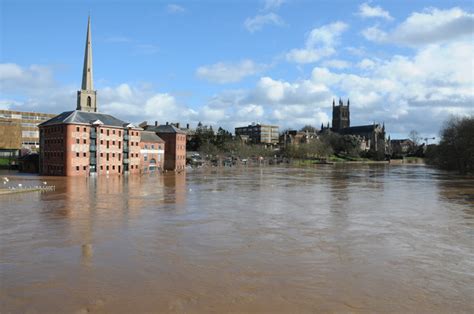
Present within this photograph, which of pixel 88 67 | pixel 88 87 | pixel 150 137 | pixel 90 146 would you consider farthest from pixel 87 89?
pixel 90 146

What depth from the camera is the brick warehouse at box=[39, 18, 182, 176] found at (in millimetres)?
61031

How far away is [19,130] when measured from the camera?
89.6m

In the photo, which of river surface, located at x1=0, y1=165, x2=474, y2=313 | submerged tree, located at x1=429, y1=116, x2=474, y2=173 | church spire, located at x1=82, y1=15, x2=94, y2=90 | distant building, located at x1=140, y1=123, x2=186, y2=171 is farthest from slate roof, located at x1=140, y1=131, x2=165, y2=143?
submerged tree, located at x1=429, y1=116, x2=474, y2=173

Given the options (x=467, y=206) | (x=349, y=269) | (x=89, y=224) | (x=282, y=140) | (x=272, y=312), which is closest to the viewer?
(x=272, y=312)

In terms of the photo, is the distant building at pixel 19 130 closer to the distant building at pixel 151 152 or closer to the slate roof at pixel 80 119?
the slate roof at pixel 80 119

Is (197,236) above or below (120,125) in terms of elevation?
below

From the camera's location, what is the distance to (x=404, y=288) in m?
12.4

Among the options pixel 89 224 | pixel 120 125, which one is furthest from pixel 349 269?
pixel 120 125

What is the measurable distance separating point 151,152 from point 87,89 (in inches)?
Result: 745

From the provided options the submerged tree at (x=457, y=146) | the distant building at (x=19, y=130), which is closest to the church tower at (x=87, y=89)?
the distant building at (x=19, y=130)

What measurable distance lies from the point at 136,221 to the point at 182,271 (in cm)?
1001

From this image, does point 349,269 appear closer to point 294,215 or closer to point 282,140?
point 294,215

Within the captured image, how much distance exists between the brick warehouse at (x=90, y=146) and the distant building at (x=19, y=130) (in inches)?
1088

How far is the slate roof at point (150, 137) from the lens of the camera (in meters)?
78.3
